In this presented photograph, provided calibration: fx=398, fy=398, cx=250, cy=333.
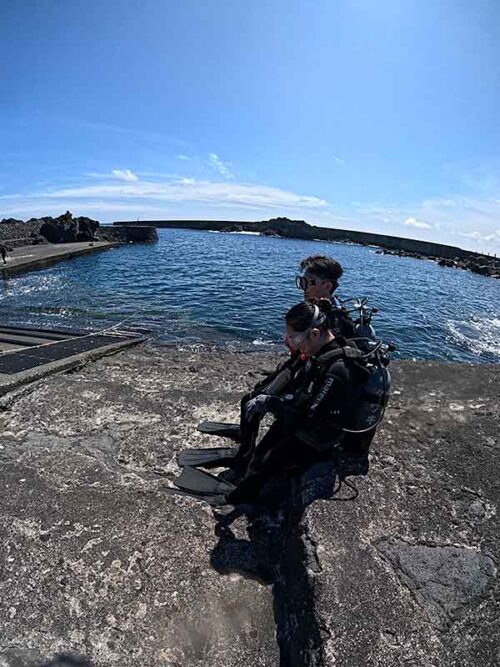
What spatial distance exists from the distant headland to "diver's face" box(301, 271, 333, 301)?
176 ft

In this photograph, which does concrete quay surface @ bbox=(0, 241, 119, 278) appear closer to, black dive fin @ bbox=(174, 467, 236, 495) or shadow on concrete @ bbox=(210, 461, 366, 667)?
black dive fin @ bbox=(174, 467, 236, 495)

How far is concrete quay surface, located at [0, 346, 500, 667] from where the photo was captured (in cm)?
191

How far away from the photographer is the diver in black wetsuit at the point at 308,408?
2.67m

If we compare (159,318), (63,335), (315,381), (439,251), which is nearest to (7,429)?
(315,381)

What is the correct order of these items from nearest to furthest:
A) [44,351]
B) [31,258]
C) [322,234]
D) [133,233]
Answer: [44,351]
[31,258]
[133,233]
[322,234]

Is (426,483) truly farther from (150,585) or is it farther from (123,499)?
(123,499)

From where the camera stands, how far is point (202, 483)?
3057 mm

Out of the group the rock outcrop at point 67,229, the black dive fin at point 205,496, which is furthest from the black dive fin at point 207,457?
the rock outcrop at point 67,229

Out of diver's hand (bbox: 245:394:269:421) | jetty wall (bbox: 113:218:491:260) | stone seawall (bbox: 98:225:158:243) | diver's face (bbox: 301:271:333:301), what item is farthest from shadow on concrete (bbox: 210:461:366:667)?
jetty wall (bbox: 113:218:491:260)

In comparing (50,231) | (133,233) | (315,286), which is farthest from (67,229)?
(315,286)

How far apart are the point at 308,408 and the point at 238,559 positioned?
3.39ft

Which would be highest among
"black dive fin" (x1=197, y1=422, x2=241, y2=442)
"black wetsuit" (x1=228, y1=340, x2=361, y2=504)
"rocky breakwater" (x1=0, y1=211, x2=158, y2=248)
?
"rocky breakwater" (x1=0, y1=211, x2=158, y2=248)

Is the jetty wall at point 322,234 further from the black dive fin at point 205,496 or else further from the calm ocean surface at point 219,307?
the black dive fin at point 205,496

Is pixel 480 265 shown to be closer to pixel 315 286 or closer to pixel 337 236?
pixel 337 236
